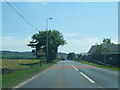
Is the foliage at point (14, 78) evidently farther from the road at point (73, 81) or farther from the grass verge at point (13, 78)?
the road at point (73, 81)

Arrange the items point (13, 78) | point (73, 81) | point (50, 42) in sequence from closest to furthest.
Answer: point (73, 81) → point (13, 78) → point (50, 42)

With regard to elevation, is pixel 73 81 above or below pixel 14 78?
below

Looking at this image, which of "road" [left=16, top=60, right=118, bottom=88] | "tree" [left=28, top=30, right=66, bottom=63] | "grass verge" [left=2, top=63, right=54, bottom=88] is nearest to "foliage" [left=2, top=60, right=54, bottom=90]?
"grass verge" [left=2, top=63, right=54, bottom=88]

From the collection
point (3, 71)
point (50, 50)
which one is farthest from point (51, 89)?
point (50, 50)

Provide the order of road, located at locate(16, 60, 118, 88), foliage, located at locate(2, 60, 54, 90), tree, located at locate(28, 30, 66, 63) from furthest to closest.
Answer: tree, located at locate(28, 30, 66, 63)
road, located at locate(16, 60, 118, 88)
foliage, located at locate(2, 60, 54, 90)

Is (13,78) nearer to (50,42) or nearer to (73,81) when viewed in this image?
(73,81)

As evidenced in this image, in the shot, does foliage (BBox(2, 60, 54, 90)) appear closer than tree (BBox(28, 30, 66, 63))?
Yes

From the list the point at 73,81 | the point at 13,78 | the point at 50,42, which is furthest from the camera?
the point at 50,42

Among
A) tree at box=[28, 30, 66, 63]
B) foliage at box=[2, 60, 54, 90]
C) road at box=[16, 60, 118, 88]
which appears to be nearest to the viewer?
foliage at box=[2, 60, 54, 90]

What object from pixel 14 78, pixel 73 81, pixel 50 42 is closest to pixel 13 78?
pixel 14 78

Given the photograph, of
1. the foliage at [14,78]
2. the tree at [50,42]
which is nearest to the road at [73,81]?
the foliage at [14,78]

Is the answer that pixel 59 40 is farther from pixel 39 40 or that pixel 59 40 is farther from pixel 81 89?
pixel 81 89

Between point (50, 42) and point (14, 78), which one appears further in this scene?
point (50, 42)

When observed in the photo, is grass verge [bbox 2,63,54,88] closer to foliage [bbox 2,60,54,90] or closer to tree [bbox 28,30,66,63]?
foliage [bbox 2,60,54,90]
